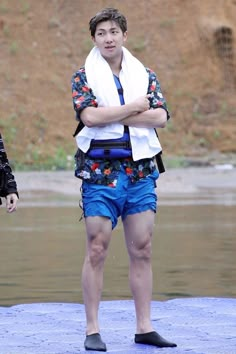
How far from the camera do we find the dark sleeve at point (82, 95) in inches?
295

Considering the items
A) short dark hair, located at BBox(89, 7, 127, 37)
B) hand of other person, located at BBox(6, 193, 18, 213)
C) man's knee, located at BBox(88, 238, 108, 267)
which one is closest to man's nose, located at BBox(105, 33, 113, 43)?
short dark hair, located at BBox(89, 7, 127, 37)

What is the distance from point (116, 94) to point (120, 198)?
609mm

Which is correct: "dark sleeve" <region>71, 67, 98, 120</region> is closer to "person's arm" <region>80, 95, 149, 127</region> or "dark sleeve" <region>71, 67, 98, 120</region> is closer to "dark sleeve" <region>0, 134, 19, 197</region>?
"person's arm" <region>80, 95, 149, 127</region>

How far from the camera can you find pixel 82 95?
297 inches

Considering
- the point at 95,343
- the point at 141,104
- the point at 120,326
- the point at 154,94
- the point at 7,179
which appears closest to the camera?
the point at 95,343

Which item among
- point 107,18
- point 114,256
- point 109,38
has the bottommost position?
point 114,256

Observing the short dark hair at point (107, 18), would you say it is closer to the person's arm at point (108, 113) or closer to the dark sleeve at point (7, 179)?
the person's arm at point (108, 113)

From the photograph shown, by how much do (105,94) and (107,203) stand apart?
25.0 inches

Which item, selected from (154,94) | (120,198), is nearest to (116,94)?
(154,94)

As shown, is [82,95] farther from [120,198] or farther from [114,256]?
[114,256]

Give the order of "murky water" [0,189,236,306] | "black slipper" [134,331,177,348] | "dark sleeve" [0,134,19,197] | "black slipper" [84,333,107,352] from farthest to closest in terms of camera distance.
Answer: "murky water" [0,189,236,306]
"dark sleeve" [0,134,19,197]
"black slipper" [134,331,177,348]
"black slipper" [84,333,107,352]

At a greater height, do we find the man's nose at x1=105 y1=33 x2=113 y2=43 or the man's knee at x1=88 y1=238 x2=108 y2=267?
the man's nose at x1=105 y1=33 x2=113 y2=43

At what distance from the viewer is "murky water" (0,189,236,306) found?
1058cm

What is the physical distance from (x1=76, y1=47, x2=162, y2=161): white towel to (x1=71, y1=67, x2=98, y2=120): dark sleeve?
0.10 ft
